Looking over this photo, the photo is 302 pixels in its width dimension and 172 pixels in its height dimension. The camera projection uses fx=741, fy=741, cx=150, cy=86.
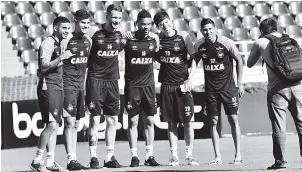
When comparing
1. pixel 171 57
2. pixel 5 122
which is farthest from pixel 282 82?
pixel 5 122

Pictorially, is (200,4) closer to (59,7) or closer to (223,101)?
(59,7)

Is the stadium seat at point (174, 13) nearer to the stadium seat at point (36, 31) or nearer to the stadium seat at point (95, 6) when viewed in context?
the stadium seat at point (95, 6)

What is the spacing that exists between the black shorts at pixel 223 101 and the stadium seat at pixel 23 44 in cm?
756

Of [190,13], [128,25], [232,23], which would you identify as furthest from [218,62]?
[232,23]

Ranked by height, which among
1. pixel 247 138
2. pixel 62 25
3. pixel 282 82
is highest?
pixel 62 25

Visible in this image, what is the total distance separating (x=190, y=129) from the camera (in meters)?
10.2

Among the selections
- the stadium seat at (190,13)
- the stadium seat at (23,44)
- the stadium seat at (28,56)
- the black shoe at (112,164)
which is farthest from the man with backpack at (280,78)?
the stadium seat at (190,13)

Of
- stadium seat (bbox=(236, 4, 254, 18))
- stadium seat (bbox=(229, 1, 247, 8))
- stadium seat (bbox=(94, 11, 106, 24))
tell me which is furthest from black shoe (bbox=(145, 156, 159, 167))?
stadium seat (bbox=(229, 1, 247, 8))

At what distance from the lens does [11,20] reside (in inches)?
692

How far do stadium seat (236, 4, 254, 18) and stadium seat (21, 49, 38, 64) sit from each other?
607 cm

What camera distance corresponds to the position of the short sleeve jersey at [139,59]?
1017 centimetres

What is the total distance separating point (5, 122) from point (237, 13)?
306 inches

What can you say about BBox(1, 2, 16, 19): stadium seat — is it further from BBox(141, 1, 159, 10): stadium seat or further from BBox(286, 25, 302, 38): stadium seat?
BBox(286, 25, 302, 38): stadium seat

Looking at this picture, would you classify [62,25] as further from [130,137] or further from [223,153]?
[223,153]
